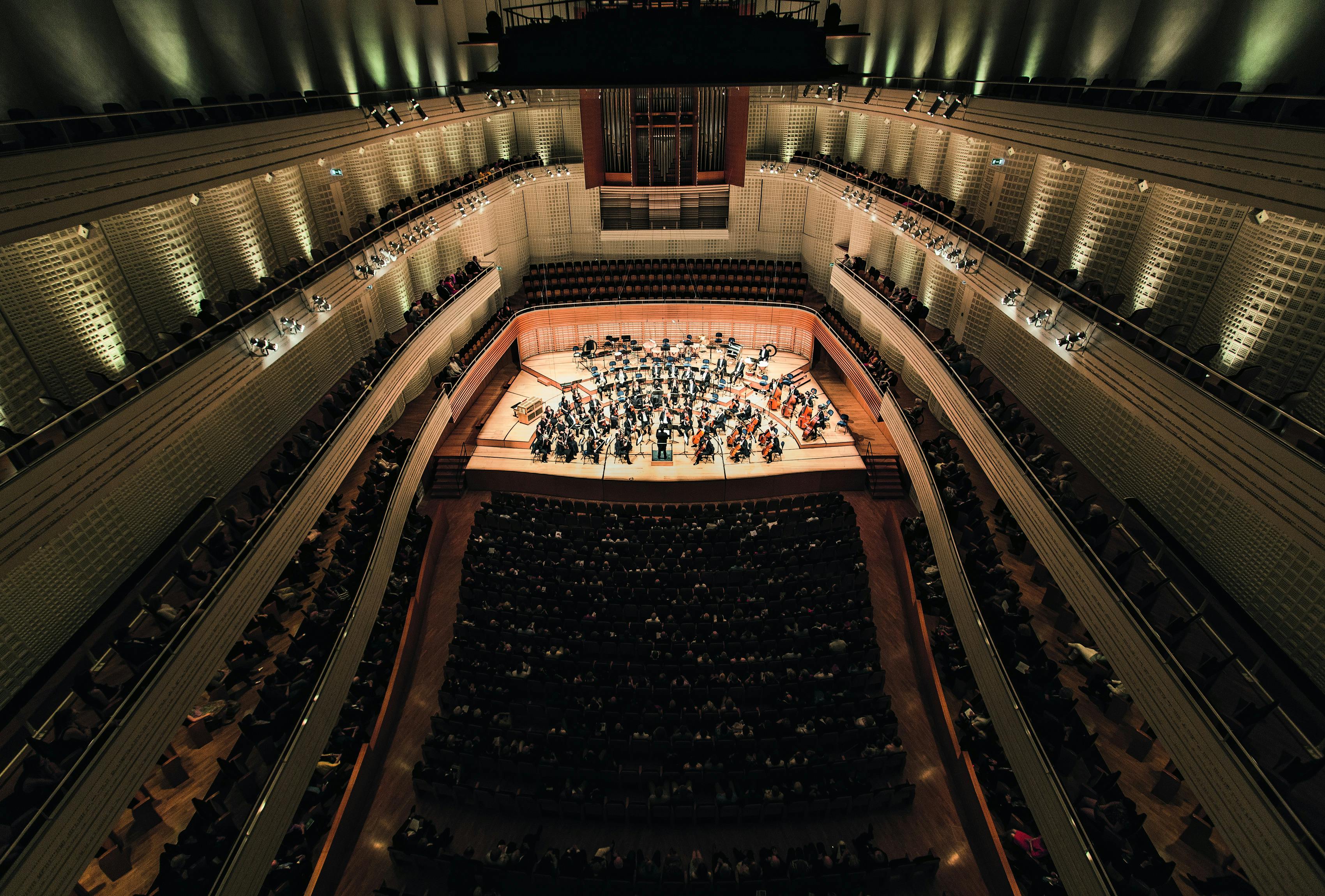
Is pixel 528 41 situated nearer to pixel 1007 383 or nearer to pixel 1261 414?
pixel 1261 414

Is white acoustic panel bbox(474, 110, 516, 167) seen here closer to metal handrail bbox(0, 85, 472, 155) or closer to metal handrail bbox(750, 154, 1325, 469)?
metal handrail bbox(0, 85, 472, 155)

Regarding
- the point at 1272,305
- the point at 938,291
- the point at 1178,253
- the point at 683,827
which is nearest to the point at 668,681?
the point at 683,827

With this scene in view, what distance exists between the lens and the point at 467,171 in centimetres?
1945

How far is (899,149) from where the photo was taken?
16.9m

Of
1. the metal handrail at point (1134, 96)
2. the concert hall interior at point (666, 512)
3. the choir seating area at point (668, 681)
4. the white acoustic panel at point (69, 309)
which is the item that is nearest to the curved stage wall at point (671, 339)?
the concert hall interior at point (666, 512)

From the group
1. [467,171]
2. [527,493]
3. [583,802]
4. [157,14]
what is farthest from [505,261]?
[583,802]

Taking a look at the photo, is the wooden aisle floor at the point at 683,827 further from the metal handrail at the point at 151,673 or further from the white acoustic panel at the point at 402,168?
the white acoustic panel at the point at 402,168

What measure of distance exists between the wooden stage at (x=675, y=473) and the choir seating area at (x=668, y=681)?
7.30ft

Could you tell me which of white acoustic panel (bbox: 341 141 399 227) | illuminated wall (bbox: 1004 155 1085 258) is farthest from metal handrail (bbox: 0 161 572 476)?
illuminated wall (bbox: 1004 155 1085 258)

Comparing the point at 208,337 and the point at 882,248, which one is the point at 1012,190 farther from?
the point at 208,337

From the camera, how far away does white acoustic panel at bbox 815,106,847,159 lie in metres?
19.8

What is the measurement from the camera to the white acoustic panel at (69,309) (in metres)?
7.10

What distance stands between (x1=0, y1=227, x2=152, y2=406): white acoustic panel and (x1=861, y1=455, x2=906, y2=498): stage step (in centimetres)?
1529

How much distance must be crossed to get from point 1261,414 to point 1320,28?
5.18 meters
